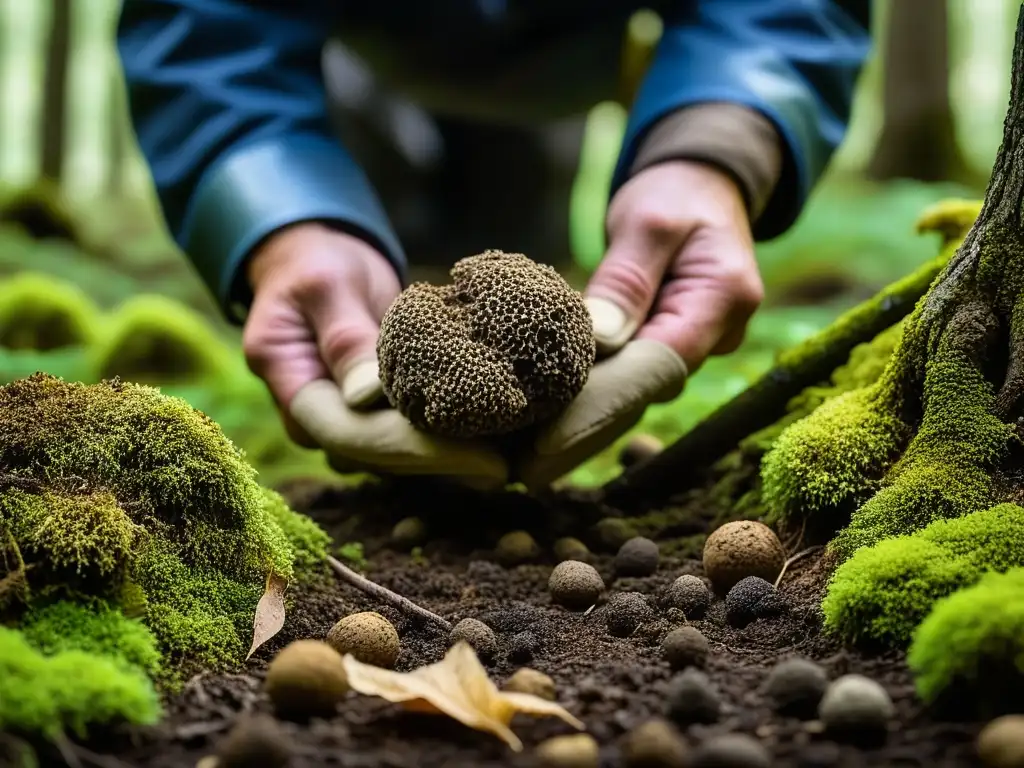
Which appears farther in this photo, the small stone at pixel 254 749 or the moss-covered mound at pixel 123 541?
the moss-covered mound at pixel 123 541

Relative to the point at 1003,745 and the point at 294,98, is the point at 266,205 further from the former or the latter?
the point at 1003,745

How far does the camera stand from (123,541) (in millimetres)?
1908

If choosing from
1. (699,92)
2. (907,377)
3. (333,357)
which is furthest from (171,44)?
(907,377)

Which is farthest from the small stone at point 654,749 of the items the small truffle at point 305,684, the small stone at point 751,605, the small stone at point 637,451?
the small stone at point 637,451

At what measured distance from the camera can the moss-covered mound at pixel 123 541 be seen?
1.78 metres

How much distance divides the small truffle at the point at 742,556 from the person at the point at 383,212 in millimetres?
561

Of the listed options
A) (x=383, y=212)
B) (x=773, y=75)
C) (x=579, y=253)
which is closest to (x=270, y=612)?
(x=383, y=212)

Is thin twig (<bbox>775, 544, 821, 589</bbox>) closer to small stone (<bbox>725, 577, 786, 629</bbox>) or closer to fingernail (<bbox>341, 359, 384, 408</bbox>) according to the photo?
small stone (<bbox>725, 577, 786, 629</bbox>)

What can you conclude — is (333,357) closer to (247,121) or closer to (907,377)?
(247,121)

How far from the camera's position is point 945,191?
8.90 metres

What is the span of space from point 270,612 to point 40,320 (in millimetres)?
5321

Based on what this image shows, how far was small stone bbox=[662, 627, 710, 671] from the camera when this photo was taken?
188 centimetres

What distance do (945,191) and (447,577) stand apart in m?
8.03

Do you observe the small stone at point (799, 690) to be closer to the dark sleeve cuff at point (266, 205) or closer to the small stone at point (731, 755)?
the small stone at point (731, 755)
